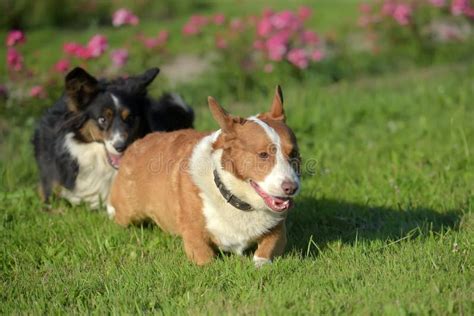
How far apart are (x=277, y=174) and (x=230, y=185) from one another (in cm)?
37

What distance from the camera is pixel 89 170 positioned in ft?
18.6

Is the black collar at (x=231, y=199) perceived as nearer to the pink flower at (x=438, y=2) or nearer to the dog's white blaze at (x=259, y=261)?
the dog's white blaze at (x=259, y=261)

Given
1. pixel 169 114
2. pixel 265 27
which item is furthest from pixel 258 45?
pixel 169 114

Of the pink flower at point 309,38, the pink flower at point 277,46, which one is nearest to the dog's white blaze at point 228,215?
the pink flower at point 277,46

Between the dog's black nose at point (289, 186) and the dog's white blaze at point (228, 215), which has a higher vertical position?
the dog's black nose at point (289, 186)

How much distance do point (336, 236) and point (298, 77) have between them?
511 centimetres

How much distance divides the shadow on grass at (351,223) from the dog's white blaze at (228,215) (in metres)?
0.37

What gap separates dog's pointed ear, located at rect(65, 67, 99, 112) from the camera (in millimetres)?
5422

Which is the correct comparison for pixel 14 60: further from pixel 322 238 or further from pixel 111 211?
pixel 322 238

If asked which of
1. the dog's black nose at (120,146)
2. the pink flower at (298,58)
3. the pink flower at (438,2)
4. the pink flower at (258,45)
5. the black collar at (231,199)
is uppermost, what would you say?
the black collar at (231,199)

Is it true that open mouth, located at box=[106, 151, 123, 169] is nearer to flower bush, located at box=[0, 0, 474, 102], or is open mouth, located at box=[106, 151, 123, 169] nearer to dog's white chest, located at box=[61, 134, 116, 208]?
dog's white chest, located at box=[61, 134, 116, 208]

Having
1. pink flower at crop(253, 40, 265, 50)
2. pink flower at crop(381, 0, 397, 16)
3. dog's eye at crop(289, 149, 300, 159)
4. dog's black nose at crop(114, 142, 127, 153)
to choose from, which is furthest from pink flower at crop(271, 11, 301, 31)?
dog's eye at crop(289, 149, 300, 159)

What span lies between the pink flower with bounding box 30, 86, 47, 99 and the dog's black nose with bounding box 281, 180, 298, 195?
3.96m

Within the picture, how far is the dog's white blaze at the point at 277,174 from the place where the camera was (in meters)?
3.65
